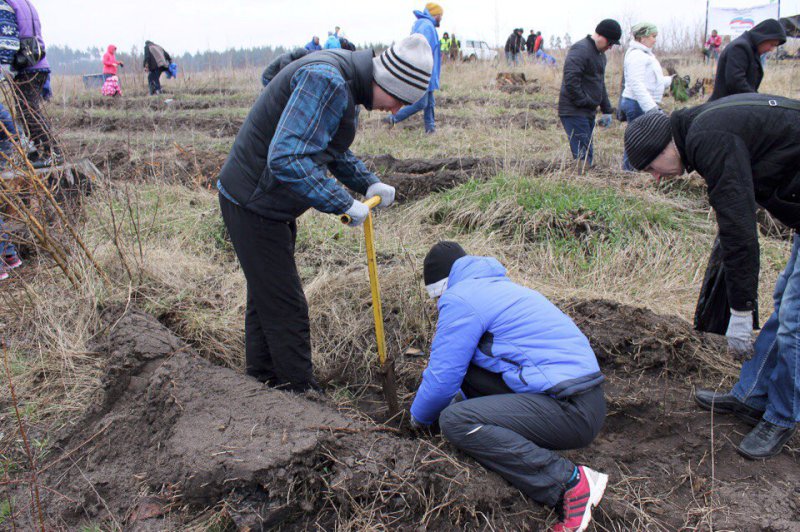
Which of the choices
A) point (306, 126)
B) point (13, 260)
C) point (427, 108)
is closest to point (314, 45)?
point (427, 108)

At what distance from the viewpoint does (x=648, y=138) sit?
2.51 metres

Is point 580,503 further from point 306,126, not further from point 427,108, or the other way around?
point 427,108

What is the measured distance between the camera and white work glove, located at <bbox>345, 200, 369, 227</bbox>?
2695mm

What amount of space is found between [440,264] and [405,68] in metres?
0.86

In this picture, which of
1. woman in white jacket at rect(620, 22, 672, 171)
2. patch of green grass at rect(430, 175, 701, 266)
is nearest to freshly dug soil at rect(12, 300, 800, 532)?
patch of green grass at rect(430, 175, 701, 266)

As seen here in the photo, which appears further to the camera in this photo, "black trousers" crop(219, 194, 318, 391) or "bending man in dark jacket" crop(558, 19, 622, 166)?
"bending man in dark jacket" crop(558, 19, 622, 166)

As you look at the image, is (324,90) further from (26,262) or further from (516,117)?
(516,117)

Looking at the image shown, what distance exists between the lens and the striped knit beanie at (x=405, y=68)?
2.51m

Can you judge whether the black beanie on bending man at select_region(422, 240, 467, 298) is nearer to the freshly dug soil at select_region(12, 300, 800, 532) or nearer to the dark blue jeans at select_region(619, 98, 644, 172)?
the freshly dug soil at select_region(12, 300, 800, 532)

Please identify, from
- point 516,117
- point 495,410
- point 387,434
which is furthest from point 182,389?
point 516,117

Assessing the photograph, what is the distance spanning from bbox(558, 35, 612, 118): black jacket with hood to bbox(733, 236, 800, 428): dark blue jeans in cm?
383

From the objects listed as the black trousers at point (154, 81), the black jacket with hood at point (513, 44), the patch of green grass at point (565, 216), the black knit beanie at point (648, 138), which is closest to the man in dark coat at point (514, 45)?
the black jacket with hood at point (513, 44)

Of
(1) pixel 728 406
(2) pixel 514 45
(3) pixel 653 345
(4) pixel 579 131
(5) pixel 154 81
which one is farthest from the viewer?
(2) pixel 514 45

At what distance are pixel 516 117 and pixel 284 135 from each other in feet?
27.9
